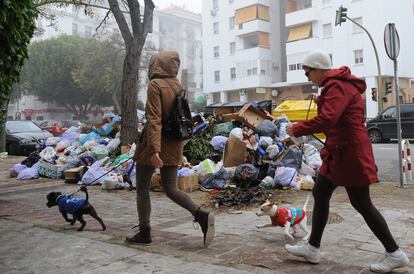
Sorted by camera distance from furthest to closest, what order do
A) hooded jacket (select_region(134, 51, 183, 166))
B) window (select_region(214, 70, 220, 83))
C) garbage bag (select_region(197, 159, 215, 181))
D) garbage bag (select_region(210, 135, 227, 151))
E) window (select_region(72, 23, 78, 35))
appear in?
1. window (select_region(72, 23, 78, 35))
2. window (select_region(214, 70, 220, 83))
3. garbage bag (select_region(210, 135, 227, 151))
4. garbage bag (select_region(197, 159, 215, 181))
5. hooded jacket (select_region(134, 51, 183, 166))

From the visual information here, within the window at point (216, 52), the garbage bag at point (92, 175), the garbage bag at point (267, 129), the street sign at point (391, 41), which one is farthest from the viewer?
the window at point (216, 52)

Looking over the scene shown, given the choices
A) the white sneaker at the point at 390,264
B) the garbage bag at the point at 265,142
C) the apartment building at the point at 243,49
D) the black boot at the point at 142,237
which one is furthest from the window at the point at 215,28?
the white sneaker at the point at 390,264

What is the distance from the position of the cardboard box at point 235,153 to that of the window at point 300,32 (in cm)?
3182

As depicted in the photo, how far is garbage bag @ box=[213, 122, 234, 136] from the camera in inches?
392

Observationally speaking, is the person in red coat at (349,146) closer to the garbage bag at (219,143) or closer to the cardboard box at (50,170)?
the garbage bag at (219,143)

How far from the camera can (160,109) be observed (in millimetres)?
4234

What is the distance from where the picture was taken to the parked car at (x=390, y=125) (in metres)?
19.3

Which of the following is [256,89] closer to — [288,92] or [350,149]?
[288,92]

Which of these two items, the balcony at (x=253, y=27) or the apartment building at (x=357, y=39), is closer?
the apartment building at (x=357, y=39)

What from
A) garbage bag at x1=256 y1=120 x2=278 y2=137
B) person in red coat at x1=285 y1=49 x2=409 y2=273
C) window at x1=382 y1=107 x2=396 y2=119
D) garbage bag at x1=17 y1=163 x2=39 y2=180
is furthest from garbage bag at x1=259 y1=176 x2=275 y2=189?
window at x1=382 y1=107 x2=396 y2=119

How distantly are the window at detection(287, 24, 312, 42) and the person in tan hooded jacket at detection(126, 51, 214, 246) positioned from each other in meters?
35.9

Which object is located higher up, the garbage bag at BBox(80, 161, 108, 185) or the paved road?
the garbage bag at BBox(80, 161, 108, 185)

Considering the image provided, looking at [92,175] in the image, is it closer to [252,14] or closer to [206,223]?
[206,223]

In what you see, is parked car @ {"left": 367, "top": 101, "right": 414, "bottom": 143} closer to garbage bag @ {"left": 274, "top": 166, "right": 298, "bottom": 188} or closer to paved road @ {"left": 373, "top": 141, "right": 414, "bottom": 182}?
paved road @ {"left": 373, "top": 141, "right": 414, "bottom": 182}
